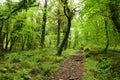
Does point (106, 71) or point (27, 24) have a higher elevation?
point (27, 24)

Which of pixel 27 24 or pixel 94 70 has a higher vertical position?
pixel 27 24

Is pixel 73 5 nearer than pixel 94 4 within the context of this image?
No

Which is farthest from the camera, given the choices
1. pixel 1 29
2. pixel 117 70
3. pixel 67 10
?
pixel 1 29

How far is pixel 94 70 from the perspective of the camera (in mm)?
13109

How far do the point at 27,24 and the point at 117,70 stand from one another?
15.2m

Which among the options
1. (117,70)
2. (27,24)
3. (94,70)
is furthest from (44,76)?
(27,24)

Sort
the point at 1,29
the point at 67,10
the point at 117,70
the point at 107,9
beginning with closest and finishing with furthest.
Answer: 1. the point at 117,70
2. the point at 107,9
3. the point at 67,10
4. the point at 1,29

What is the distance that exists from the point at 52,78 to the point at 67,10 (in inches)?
405

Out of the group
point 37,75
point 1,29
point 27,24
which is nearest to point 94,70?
point 37,75

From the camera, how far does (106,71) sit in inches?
498

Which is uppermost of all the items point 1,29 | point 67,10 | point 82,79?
point 67,10

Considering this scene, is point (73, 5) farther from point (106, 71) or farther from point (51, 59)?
point (106, 71)

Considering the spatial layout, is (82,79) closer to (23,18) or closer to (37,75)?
(37,75)

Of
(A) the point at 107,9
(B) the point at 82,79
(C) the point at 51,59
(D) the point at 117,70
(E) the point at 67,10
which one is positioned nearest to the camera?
(B) the point at 82,79
